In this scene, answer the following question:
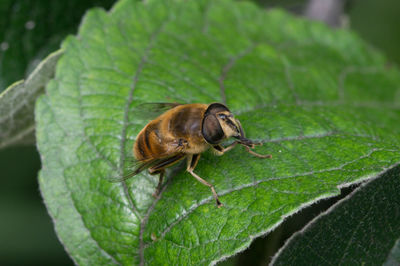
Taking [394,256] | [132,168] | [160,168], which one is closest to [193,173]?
[160,168]

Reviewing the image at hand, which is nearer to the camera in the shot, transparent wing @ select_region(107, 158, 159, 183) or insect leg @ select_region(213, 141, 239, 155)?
transparent wing @ select_region(107, 158, 159, 183)

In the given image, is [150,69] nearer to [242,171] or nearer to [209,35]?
[209,35]

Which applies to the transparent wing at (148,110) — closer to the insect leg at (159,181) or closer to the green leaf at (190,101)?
the green leaf at (190,101)

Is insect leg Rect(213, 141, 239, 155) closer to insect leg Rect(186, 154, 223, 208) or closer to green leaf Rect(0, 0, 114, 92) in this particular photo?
insect leg Rect(186, 154, 223, 208)

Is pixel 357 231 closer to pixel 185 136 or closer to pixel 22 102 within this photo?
pixel 185 136

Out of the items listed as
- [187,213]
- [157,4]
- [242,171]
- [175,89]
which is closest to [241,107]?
[175,89]

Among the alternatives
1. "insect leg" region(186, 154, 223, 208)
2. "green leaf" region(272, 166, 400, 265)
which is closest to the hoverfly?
"insect leg" region(186, 154, 223, 208)
